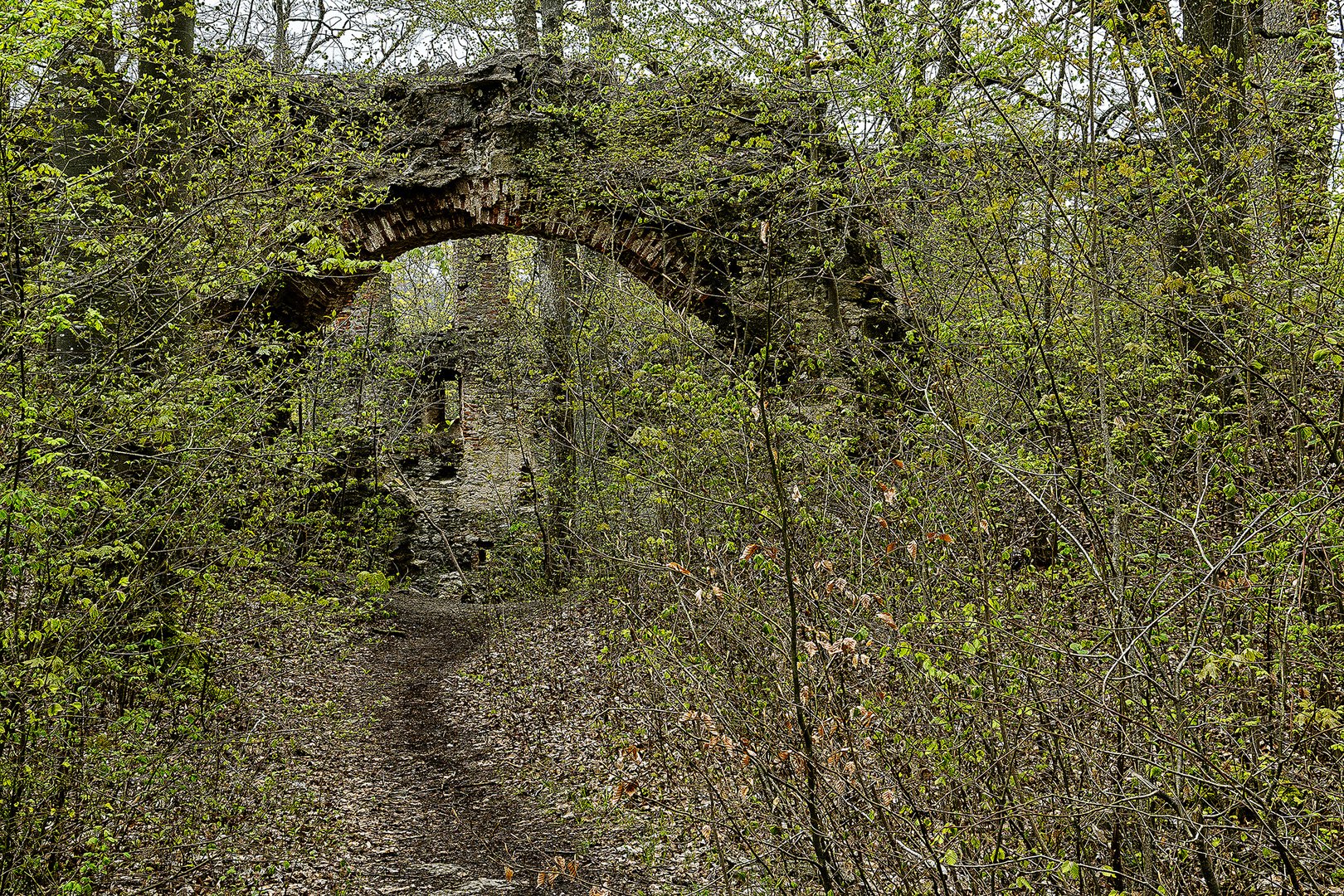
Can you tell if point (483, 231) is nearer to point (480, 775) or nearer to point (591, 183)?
point (591, 183)

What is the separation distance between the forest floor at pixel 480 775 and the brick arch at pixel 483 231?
3.94 meters

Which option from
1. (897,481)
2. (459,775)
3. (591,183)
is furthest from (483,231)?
(897,481)

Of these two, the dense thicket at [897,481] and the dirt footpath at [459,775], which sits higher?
the dense thicket at [897,481]

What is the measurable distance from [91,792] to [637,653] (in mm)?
3266

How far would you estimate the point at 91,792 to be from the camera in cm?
411

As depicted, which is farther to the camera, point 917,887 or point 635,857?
point 635,857

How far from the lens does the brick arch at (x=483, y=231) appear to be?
30.0ft

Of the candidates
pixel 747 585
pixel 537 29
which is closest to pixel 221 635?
pixel 747 585

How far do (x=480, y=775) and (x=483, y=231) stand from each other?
6.02 meters

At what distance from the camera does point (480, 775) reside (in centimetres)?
693

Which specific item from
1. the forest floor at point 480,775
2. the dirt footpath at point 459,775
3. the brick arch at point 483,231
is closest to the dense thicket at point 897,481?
the forest floor at point 480,775

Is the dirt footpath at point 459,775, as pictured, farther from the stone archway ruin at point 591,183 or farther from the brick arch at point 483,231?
the stone archway ruin at point 591,183

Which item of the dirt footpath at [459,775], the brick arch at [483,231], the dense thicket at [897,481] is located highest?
the brick arch at [483,231]

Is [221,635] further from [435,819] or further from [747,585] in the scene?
[747,585]
